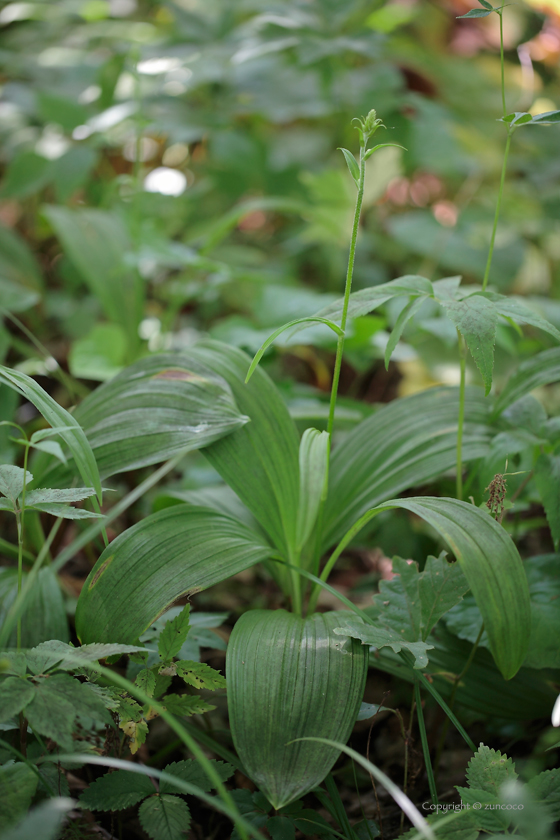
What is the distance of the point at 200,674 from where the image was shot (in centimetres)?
76

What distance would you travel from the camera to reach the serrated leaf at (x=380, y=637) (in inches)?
29.2

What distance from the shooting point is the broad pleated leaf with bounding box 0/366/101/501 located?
31.3 inches

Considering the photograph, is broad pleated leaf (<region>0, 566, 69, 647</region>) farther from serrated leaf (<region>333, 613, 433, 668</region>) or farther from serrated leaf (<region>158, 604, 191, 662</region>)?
serrated leaf (<region>333, 613, 433, 668</region>)

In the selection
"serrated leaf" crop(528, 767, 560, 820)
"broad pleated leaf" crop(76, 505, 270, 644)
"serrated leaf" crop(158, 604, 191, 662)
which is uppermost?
"broad pleated leaf" crop(76, 505, 270, 644)

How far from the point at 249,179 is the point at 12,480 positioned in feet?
5.97

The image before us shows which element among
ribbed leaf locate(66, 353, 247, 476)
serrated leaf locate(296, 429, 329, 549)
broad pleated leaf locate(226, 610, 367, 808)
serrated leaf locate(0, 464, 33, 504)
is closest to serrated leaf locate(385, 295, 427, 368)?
serrated leaf locate(296, 429, 329, 549)

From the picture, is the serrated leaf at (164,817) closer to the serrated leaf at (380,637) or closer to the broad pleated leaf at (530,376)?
the serrated leaf at (380,637)

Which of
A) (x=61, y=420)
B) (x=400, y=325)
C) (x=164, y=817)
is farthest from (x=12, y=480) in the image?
(x=400, y=325)

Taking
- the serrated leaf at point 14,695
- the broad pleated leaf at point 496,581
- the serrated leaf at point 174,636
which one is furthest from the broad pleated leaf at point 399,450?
the serrated leaf at point 14,695

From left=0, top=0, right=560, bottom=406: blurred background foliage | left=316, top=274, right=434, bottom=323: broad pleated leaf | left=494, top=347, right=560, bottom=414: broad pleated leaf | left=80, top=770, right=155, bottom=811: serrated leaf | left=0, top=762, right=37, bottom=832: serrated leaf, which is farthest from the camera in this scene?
left=0, top=0, right=560, bottom=406: blurred background foliage

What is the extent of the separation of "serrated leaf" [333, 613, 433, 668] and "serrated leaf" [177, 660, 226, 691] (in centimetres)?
17

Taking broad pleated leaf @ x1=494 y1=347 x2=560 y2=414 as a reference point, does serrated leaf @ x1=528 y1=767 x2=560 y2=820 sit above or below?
below

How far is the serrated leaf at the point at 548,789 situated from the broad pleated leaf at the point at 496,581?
129mm

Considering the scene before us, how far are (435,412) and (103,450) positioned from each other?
64 cm
